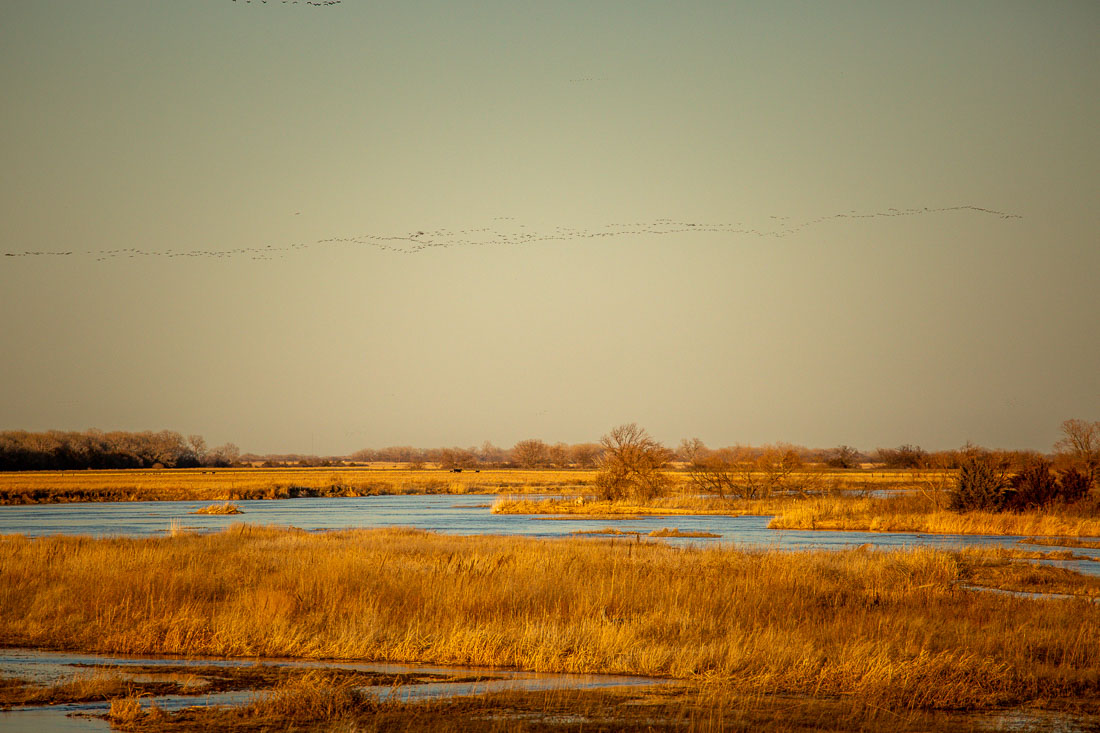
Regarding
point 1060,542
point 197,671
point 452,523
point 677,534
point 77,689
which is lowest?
point 1060,542

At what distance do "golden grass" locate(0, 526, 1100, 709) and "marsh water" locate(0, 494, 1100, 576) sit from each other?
9397 mm

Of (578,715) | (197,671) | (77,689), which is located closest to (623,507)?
(197,671)

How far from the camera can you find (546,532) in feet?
140

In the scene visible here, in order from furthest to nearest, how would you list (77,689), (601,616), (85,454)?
(85,454)
(601,616)
(77,689)

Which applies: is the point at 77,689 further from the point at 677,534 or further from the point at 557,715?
the point at 677,534

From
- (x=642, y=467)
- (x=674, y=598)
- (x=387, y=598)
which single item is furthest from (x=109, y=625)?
(x=642, y=467)

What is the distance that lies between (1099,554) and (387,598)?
26.7 m

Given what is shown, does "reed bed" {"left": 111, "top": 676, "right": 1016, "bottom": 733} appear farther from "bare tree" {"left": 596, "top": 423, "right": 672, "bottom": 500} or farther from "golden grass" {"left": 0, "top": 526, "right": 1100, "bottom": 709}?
"bare tree" {"left": 596, "top": 423, "right": 672, "bottom": 500}

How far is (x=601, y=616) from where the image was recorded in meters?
17.1

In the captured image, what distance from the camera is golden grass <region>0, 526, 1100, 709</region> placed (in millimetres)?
14219

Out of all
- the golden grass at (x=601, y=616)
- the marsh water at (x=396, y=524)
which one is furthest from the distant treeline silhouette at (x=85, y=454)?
the golden grass at (x=601, y=616)

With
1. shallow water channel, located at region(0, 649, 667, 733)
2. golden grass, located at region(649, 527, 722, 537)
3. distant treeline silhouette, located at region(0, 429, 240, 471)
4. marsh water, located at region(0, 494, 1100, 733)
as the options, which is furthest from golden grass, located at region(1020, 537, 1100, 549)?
distant treeline silhouette, located at region(0, 429, 240, 471)

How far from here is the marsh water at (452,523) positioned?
120 ft

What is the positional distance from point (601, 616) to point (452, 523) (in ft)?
112
